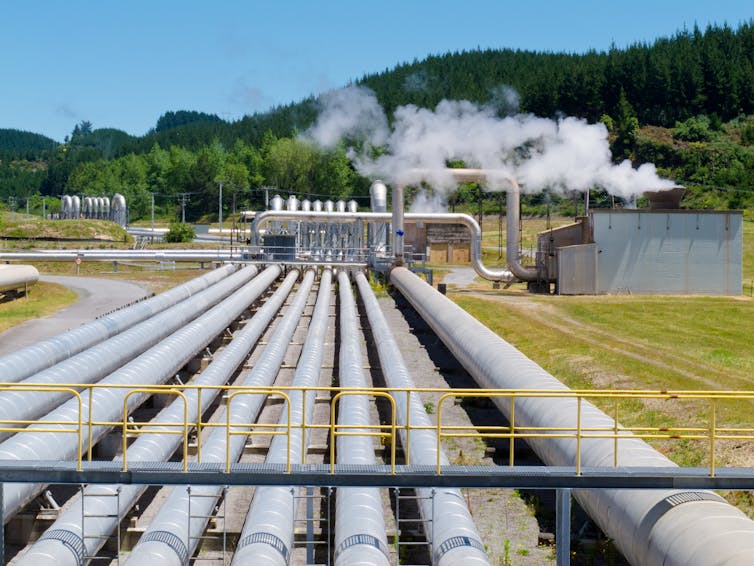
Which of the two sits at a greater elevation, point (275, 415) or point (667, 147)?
point (667, 147)

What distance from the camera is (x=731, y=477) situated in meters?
11.3

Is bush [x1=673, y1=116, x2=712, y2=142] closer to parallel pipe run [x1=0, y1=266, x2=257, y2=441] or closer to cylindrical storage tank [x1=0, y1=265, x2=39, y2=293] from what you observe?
cylindrical storage tank [x1=0, y1=265, x2=39, y2=293]

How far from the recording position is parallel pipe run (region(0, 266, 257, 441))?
635 inches

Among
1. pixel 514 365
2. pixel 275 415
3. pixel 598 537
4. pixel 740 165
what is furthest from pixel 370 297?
pixel 740 165

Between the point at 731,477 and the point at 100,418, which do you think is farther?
the point at 100,418

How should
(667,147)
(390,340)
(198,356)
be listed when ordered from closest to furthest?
(390,340), (198,356), (667,147)

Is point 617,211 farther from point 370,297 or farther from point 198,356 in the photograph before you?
point 198,356

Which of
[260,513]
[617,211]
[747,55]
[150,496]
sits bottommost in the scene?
[150,496]

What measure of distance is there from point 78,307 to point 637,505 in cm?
3595

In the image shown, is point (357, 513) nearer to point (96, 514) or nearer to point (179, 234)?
point (96, 514)

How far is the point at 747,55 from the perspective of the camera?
160000mm

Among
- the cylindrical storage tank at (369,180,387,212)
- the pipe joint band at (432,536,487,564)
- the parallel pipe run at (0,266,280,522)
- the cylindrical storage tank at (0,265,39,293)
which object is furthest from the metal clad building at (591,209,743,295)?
the pipe joint band at (432,536,487,564)

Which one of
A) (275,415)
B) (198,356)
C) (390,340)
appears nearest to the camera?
(275,415)

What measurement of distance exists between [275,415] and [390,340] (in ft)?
19.9
